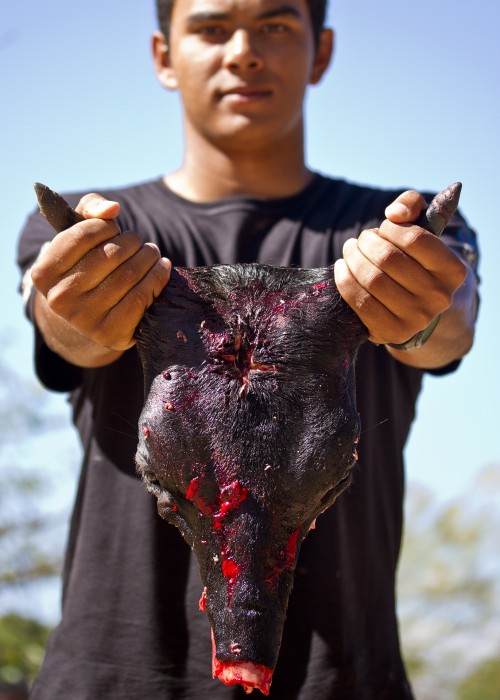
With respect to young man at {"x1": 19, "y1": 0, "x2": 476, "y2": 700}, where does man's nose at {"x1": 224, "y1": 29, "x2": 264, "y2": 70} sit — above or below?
above

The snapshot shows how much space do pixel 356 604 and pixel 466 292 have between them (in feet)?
4.10

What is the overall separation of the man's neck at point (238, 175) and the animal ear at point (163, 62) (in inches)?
20.5

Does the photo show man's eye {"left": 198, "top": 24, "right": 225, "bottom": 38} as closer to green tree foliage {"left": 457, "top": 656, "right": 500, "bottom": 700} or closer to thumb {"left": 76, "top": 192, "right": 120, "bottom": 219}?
thumb {"left": 76, "top": 192, "right": 120, "bottom": 219}

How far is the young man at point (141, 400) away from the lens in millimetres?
3188

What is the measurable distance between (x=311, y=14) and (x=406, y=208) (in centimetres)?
224

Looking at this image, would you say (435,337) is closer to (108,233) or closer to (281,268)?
(281,268)

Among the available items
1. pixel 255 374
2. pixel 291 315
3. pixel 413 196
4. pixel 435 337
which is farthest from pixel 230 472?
pixel 435 337

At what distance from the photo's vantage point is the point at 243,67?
12.0 ft

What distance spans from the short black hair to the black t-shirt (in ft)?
3.28

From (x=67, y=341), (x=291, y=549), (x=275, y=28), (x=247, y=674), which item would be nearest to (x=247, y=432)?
(x=291, y=549)

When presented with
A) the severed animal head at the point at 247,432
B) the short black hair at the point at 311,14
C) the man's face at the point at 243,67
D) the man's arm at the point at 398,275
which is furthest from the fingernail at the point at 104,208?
the short black hair at the point at 311,14

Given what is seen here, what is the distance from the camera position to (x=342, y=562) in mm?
3281

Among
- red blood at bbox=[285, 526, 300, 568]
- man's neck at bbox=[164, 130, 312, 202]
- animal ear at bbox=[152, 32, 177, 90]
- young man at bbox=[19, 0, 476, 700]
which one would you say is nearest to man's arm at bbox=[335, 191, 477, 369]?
young man at bbox=[19, 0, 476, 700]

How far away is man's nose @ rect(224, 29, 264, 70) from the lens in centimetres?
363
